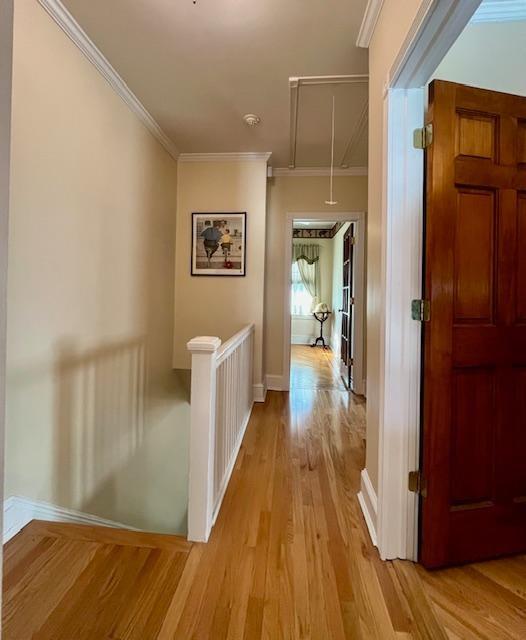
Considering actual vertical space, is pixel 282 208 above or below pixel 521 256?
above

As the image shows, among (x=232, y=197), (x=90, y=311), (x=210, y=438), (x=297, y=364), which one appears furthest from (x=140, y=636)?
(x=297, y=364)

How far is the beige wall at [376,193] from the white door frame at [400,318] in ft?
0.25

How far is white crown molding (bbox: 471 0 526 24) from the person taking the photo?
4.87ft

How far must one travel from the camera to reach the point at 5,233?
1.91ft

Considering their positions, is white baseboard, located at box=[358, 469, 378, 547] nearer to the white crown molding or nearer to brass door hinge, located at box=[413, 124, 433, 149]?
brass door hinge, located at box=[413, 124, 433, 149]

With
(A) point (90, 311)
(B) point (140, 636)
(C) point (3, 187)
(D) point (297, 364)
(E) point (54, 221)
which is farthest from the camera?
(D) point (297, 364)

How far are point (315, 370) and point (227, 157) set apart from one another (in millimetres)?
3270

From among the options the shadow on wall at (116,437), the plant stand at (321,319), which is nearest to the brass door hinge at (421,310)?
the shadow on wall at (116,437)

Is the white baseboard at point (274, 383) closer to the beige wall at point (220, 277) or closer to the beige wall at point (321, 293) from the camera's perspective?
the beige wall at point (220, 277)

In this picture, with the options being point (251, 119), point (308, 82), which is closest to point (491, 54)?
point (308, 82)

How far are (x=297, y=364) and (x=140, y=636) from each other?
468 centimetres

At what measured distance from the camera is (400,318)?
1.35 metres

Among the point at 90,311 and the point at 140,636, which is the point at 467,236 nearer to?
the point at 140,636

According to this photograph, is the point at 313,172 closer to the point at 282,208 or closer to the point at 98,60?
the point at 282,208
